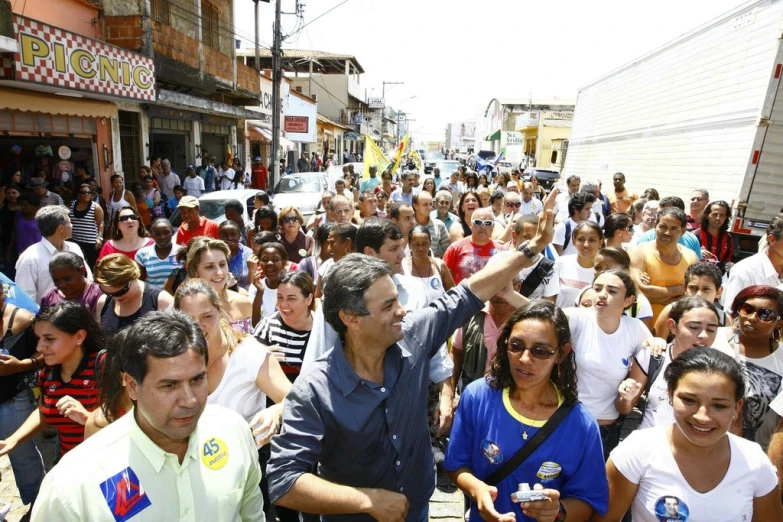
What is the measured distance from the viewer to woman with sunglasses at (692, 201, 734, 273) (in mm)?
5754

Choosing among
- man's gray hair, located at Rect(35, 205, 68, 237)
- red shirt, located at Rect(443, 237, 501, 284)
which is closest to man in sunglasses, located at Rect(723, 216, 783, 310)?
red shirt, located at Rect(443, 237, 501, 284)

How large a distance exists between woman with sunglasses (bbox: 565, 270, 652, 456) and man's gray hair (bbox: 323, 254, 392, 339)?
1626mm

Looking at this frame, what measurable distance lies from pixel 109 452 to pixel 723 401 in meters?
2.27

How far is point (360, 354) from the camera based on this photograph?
207cm

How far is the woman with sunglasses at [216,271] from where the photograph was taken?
12.6ft

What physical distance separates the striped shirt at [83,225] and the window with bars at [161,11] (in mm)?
9074

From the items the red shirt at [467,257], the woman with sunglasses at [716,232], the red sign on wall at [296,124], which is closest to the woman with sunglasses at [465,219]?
the red shirt at [467,257]

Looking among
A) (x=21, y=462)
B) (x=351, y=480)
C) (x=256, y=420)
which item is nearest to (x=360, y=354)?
(x=351, y=480)

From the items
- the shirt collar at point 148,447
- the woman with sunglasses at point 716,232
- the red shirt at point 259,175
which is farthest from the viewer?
the red shirt at point 259,175

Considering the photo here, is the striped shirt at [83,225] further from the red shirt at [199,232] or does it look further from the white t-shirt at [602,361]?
the white t-shirt at [602,361]

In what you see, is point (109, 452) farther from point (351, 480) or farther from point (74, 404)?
point (74, 404)

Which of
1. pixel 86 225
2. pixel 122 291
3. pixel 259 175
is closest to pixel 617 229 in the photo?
pixel 122 291

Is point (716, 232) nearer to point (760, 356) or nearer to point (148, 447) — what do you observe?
point (760, 356)

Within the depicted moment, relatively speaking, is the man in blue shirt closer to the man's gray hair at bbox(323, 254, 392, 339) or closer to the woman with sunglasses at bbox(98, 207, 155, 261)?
the man's gray hair at bbox(323, 254, 392, 339)
